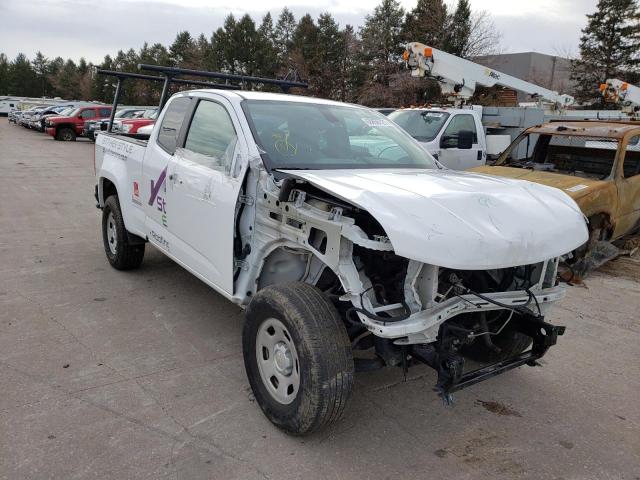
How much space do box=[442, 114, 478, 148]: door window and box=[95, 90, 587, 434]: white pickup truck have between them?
5.08 meters

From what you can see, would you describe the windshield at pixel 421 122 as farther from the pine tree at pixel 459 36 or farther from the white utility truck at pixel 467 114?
the pine tree at pixel 459 36

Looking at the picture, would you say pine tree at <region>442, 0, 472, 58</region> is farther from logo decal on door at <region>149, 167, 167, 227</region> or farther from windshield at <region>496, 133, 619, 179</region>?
logo decal on door at <region>149, 167, 167, 227</region>

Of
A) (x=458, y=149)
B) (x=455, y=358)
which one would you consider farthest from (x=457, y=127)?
(x=455, y=358)

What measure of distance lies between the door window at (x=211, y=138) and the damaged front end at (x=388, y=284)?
494 millimetres

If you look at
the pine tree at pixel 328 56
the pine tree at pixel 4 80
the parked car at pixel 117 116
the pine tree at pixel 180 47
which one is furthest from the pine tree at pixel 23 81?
the parked car at pixel 117 116

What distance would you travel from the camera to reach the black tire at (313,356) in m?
2.71

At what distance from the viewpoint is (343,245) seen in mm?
2779

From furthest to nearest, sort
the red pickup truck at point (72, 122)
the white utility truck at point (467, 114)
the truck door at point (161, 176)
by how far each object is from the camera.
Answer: the red pickup truck at point (72, 122), the white utility truck at point (467, 114), the truck door at point (161, 176)

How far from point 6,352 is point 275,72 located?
53.8 m

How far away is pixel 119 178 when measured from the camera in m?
5.38

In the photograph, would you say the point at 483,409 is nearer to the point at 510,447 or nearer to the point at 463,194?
the point at 510,447

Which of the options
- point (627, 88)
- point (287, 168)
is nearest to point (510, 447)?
point (287, 168)

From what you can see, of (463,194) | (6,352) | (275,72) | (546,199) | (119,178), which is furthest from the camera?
(275,72)

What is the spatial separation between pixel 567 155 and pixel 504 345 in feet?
17.5
